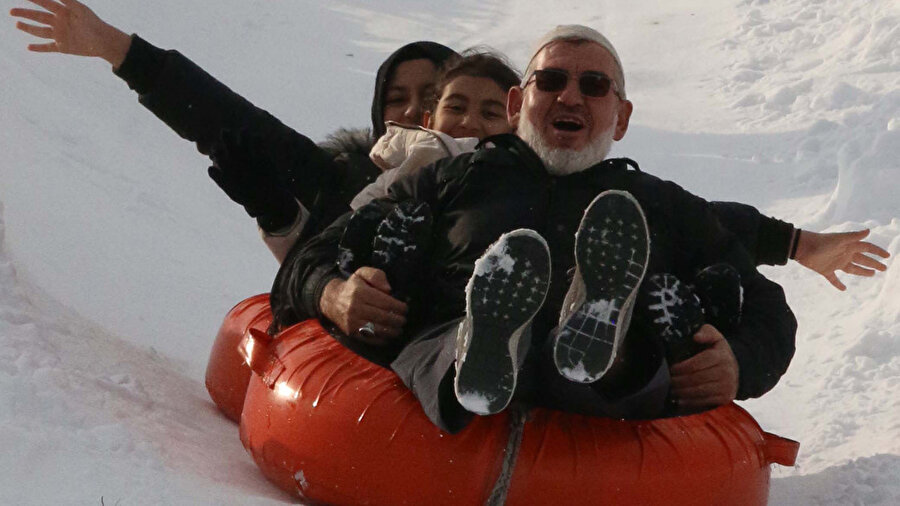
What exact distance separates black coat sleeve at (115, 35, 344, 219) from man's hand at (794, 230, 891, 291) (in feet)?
4.92

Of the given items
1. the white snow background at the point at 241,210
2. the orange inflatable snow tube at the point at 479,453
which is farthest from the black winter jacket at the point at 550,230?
the white snow background at the point at 241,210

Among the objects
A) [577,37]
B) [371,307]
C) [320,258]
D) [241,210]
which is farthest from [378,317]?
[241,210]

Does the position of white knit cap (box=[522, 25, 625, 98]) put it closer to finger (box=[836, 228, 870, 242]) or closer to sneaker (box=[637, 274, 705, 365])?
sneaker (box=[637, 274, 705, 365])

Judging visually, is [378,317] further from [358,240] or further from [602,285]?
[602,285]

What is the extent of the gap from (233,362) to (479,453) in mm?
1340

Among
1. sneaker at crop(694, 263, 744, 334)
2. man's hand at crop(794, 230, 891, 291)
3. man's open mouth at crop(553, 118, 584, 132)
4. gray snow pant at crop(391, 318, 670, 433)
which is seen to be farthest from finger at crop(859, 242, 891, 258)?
gray snow pant at crop(391, 318, 670, 433)

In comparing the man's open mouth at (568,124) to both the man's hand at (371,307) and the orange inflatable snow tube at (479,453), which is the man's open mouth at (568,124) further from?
the orange inflatable snow tube at (479,453)

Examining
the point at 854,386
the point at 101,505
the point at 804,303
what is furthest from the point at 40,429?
the point at 804,303

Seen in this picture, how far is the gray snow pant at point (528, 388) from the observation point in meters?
2.30

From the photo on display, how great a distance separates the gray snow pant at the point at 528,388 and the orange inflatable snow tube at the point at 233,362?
105 cm

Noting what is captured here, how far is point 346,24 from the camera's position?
36.3 ft

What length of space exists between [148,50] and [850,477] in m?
2.48

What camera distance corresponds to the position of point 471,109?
3.54 m

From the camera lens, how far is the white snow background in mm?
2584
